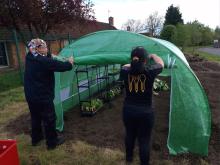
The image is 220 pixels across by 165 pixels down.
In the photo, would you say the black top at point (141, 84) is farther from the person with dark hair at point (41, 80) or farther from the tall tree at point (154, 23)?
the tall tree at point (154, 23)

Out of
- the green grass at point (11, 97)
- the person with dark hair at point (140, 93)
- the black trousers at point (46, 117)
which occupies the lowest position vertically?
the green grass at point (11, 97)

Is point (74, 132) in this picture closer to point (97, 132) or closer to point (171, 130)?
point (97, 132)

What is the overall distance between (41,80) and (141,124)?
1.88 m

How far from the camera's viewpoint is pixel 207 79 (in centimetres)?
1145

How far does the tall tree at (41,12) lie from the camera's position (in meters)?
11.5

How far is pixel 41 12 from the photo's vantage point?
1241 cm

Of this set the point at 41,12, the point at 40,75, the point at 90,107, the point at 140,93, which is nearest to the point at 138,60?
the point at 140,93

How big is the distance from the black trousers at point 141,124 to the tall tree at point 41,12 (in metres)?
9.42

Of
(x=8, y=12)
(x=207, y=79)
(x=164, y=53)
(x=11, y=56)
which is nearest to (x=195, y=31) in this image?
(x=207, y=79)

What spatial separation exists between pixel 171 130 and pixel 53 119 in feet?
6.84

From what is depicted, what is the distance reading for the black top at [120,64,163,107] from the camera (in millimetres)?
3393

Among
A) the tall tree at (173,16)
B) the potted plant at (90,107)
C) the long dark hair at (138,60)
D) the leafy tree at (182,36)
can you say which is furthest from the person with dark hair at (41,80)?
the tall tree at (173,16)

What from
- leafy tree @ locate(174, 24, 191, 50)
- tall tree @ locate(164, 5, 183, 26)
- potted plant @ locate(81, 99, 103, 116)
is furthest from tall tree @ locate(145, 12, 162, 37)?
potted plant @ locate(81, 99, 103, 116)

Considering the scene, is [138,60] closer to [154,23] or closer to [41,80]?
[41,80]
